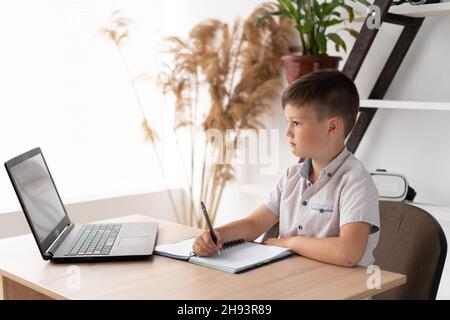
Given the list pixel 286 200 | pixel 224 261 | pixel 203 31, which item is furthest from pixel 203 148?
pixel 224 261

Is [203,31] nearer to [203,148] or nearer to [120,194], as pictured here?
[203,148]

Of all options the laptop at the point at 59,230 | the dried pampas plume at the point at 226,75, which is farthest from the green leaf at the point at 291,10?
the laptop at the point at 59,230

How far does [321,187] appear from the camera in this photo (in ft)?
6.28

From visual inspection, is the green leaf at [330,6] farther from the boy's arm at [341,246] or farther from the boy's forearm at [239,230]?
the boy's arm at [341,246]

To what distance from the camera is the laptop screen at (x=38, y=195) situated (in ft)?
5.82

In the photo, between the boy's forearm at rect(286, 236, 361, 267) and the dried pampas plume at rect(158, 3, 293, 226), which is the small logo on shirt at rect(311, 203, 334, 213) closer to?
the boy's forearm at rect(286, 236, 361, 267)

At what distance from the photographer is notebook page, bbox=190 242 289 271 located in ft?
5.55

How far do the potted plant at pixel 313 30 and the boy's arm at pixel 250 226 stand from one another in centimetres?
125

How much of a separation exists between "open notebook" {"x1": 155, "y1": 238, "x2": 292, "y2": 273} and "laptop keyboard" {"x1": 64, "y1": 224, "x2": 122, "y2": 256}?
160mm

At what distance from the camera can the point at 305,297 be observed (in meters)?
1.45

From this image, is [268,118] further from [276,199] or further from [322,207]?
[322,207]

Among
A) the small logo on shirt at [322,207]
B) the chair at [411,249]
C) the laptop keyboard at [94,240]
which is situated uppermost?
the laptop keyboard at [94,240]

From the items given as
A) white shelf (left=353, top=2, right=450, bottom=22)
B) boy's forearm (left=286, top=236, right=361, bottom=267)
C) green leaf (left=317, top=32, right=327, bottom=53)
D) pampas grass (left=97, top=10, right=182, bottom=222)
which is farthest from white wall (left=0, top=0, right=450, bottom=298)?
boy's forearm (left=286, top=236, right=361, bottom=267)

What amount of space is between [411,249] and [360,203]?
28cm
